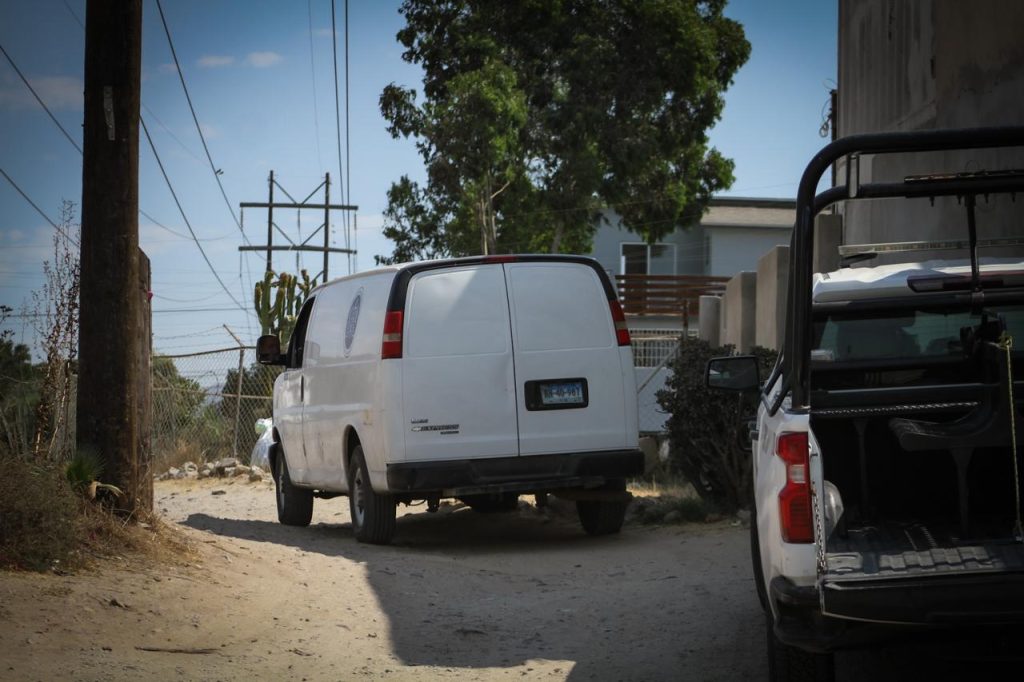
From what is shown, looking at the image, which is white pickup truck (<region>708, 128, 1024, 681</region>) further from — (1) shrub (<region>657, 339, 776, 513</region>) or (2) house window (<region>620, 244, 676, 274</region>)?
(2) house window (<region>620, 244, 676, 274</region>)

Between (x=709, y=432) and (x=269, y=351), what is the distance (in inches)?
173

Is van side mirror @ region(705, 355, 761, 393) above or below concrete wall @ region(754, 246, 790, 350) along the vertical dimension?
below

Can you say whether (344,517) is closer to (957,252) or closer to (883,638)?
(957,252)

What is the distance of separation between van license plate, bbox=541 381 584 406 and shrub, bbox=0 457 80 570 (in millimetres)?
3912

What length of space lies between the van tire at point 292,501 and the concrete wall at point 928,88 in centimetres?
642

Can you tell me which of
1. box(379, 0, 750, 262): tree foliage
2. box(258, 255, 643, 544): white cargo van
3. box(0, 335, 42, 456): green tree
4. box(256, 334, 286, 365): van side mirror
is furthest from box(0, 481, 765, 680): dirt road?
box(379, 0, 750, 262): tree foliage

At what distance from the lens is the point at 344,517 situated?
A: 48.5 ft

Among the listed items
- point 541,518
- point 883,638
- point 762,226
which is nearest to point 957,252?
point 541,518

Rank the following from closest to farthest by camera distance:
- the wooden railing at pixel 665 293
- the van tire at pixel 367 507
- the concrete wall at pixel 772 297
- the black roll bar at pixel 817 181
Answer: the black roll bar at pixel 817 181, the van tire at pixel 367 507, the concrete wall at pixel 772 297, the wooden railing at pixel 665 293

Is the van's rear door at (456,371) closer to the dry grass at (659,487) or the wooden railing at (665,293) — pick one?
the dry grass at (659,487)

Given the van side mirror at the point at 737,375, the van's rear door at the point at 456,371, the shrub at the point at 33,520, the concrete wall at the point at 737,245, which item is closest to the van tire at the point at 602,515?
the van's rear door at the point at 456,371

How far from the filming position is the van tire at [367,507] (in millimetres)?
10930

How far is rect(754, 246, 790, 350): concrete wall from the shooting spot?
12820 mm

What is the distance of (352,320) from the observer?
11391 mm
